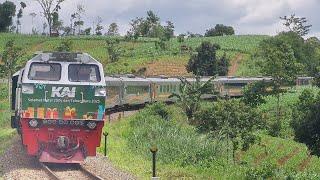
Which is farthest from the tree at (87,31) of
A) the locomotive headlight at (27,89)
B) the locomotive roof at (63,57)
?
the locomotive headlight at (27,89)

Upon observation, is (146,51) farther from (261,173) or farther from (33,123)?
(261,173)

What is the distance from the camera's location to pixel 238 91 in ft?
188

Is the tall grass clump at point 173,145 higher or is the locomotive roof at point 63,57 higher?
the locomotive roof at point 63,57

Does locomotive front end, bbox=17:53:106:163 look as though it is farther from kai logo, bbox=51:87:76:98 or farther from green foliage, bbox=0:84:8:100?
green foliage, bbox=0:84:8:100

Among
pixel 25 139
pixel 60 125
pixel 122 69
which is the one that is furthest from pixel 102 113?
pixel 122 69

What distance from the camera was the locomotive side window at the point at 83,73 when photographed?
1611 cm

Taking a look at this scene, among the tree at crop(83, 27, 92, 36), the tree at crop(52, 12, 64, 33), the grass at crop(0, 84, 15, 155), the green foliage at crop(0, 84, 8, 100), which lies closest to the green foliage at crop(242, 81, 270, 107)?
the grass at crop(0, 84, 15, 155)

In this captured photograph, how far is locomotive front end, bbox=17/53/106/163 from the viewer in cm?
1535

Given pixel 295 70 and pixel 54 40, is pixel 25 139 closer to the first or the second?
pixel 295 70

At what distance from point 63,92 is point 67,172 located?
2.19m

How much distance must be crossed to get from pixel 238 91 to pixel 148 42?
1589 inches

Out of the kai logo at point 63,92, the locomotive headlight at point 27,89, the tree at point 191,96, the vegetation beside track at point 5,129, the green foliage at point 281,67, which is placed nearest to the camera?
the locomotive headlight at point 27,89

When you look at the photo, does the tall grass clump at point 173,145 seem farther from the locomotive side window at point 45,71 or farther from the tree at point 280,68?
the tree at point 280,68

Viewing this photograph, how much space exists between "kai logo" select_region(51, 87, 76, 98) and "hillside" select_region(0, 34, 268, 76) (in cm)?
5511
